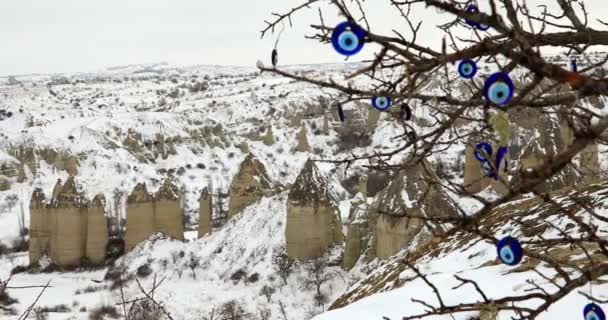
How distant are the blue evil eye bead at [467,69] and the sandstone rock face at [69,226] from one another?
24.0 metres

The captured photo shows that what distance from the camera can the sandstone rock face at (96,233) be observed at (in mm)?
24562

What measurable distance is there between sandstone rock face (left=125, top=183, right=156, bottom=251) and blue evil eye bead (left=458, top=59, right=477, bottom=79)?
76.3ft

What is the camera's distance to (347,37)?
5.95 ft

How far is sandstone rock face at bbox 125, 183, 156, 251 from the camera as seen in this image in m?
24.7

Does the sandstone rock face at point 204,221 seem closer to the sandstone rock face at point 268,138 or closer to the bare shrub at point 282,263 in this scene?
the bare shrub at point 282,263

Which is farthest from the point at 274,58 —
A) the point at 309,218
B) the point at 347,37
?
the point at 309,218

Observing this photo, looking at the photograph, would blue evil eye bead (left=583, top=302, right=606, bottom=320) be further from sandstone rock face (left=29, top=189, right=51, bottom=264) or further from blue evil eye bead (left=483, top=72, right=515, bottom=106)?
sandstone rock face (left=29, top=189, right=51, bottom=264)

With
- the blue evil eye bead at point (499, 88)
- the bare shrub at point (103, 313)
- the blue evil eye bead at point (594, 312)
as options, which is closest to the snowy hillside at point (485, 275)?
the blue evil eye bead at point (594, 312)

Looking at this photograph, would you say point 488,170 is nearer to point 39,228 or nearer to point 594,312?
point 594,312

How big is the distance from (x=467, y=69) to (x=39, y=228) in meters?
25.9

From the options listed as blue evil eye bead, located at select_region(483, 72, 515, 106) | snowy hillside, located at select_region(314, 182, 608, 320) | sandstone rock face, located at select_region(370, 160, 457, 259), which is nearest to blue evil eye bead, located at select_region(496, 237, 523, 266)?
blue evil eye bead, located at select_region(483, 72, 515, 106)

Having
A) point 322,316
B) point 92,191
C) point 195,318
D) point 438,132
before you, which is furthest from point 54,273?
point 438,132

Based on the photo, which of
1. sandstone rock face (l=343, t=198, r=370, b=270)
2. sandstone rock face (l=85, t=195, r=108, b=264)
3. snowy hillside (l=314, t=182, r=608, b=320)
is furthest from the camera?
sandstone rock face (l=85, t=195, r=108, b=264)

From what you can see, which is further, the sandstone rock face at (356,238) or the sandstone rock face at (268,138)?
the sandstone rock face at (268,138)
